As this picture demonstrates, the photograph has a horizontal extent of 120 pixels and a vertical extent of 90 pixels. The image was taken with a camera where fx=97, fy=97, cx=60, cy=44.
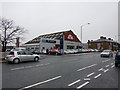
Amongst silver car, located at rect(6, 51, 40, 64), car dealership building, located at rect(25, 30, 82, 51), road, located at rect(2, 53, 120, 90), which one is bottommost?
road, located at rect(2, 53, 120, 90)

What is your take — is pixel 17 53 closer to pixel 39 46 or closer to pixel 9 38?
pixel 9 38

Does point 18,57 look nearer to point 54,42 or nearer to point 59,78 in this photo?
point 59,78

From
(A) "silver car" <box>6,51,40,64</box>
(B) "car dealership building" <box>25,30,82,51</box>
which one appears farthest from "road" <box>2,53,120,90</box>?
(B) "car dealership building" <box>25,30,82,51</box>

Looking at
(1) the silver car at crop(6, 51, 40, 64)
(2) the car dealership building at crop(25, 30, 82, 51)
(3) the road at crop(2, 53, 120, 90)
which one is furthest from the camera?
(2) the car dealership building at crop(25, 30, 82, 51)

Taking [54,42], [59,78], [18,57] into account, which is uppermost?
[54,42]

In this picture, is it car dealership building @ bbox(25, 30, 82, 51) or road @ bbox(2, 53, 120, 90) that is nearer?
road @ bbox(2, 53, 120, 90)

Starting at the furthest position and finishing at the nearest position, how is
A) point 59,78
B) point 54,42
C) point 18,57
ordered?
point 54,42
point 18,57
point 59,78

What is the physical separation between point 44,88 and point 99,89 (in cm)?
237

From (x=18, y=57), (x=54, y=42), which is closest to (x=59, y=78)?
(x=18, y=57)

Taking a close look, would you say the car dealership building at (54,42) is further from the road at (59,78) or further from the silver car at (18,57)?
the road at (59,78)

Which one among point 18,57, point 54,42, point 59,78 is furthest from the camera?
point 54,42

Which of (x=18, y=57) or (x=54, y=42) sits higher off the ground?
(x=54, y=42)

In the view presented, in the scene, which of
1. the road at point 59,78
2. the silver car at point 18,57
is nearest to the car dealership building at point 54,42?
the silver car at point 18,57

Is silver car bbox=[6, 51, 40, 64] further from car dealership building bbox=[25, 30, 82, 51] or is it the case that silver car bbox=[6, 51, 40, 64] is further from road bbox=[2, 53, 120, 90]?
car dealership building bbox=[25, 30, 82, 51]
